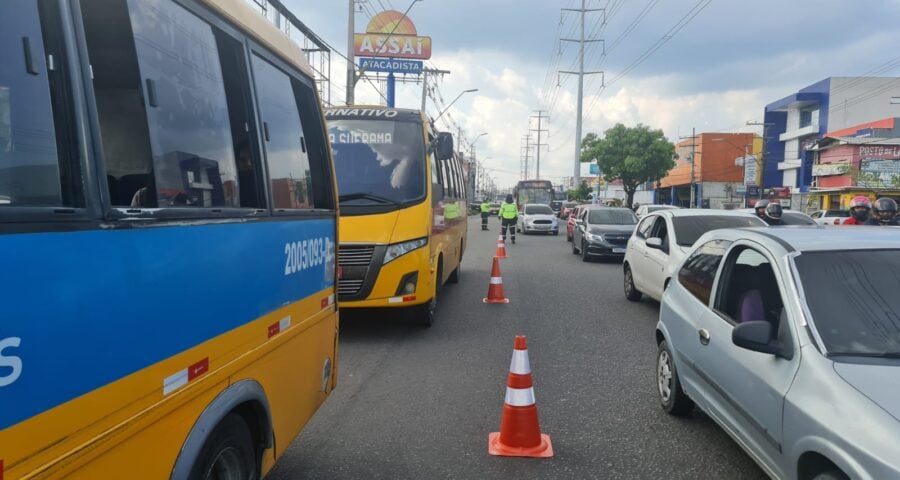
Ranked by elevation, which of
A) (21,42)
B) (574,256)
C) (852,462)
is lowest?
(574,256)

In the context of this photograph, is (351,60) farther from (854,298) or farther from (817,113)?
(817,113)

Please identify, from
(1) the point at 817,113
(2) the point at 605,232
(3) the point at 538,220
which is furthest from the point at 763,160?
(2) the point at 605,232

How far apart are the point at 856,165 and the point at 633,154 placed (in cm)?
2016

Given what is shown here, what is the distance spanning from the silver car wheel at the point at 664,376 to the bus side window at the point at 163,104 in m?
3.62

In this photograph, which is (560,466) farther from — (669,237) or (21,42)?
(669,237)

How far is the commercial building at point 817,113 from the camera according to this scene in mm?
Answer: 47625

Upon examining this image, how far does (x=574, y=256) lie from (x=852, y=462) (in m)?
17.3

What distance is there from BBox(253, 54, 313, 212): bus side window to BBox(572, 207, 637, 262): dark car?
13.4 m

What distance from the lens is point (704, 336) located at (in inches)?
166

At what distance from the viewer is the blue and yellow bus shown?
1.56 metres

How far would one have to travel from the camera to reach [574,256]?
19.5 metres

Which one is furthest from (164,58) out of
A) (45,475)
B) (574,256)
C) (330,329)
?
(574,256)

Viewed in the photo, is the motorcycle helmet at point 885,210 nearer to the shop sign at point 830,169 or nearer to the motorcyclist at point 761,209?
the motorcyclist at point 761,209

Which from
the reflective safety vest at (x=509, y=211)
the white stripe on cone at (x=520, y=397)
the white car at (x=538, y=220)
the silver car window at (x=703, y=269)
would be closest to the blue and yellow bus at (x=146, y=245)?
the white stripe on cone at (x=520, y=397)
